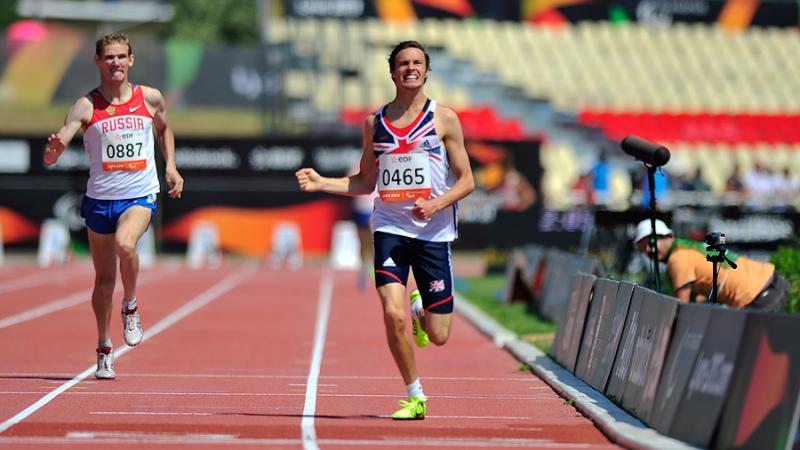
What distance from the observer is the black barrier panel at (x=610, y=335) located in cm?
1027

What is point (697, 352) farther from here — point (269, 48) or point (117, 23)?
point (117, 23)

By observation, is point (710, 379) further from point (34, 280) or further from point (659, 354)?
point (34, 280)

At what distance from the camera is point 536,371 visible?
12.4 m

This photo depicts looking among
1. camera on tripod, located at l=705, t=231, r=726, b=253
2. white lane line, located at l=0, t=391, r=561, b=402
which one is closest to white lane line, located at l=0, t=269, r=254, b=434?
white lane line, located at l=0, t=391, r=561, b=402

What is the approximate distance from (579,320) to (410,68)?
3.77 m

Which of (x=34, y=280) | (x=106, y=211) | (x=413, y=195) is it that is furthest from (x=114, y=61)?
(x=34, y=280)

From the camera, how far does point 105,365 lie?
1142cm

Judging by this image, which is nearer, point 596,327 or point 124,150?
point 124,150

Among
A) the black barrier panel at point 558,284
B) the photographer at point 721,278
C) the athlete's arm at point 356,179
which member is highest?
the athlete's arm at point 356,179

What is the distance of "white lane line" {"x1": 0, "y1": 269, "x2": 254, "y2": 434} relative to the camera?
922cm

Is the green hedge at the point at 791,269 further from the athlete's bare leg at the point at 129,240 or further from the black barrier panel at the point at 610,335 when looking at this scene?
the athlete's bare leg at the point at 129,240

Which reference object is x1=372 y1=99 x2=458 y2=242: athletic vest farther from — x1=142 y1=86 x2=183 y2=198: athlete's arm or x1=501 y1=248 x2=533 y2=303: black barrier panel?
x1=501 y1=248 x2=533 y2=303: black barrier panel

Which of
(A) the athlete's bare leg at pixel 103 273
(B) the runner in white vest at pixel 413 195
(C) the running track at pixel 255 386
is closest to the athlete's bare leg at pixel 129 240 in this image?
(A) the athlete's bare leg at pixel 103 273

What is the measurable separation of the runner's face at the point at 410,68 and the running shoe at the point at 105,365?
3.61 m
